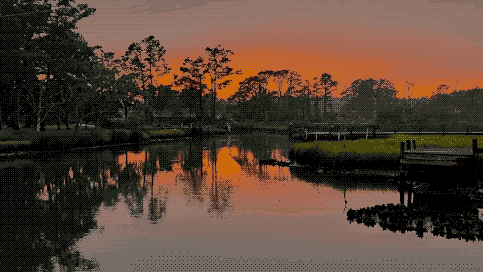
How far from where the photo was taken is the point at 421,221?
12211 millimetres

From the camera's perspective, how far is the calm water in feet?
30.3

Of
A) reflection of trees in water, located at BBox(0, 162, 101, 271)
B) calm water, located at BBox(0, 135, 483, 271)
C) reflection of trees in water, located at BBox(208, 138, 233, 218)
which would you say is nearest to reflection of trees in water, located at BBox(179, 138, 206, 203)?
calm water, located at BBox(0, 135, 483, 271)

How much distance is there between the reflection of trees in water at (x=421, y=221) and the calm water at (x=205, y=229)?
0.32 meters

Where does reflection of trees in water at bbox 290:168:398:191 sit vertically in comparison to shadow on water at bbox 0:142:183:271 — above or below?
below

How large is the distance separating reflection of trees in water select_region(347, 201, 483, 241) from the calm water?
324mm

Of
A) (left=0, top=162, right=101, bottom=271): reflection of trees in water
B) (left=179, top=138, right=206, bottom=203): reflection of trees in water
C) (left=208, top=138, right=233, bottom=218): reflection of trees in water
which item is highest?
(left=0, top=162, right=101, bottom=271): reflection of trees in water

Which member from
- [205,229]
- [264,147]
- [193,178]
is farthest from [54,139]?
[205,229]

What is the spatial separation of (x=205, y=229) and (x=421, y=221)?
5.60 metres

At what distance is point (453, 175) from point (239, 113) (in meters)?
115

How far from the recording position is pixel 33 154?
127 ft

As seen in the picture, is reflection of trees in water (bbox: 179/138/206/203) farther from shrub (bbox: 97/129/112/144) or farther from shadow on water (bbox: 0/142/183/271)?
shrub (bbox: 97/129/112/144)

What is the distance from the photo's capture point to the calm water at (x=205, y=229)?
30.3 ft

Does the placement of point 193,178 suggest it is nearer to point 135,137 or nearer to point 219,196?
point 219,196

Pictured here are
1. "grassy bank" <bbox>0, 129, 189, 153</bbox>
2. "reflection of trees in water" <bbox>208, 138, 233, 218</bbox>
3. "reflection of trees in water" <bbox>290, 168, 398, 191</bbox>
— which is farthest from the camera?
"grassy bank" <bbox>0, 129, 189, 153</bbox>
